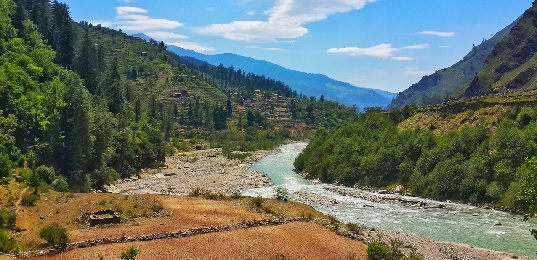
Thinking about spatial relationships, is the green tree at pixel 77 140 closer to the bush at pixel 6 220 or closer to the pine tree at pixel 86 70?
the bush at pixel 6 220

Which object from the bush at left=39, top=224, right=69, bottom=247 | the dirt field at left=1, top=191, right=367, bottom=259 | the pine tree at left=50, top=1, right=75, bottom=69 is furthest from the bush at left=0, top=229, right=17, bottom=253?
the pine tree at left=50, top=1, right=75, bottom=69

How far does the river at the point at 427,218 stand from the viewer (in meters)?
44.0

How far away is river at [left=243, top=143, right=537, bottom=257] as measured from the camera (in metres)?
44.0

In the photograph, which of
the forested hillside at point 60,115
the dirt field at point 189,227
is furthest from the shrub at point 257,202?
the forested hillside at point 60,115

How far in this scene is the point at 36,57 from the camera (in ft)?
284

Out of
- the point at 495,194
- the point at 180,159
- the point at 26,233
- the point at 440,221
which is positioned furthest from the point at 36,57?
the point at 495,194

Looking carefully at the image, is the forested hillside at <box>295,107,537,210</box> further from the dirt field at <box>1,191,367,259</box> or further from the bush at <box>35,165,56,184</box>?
the bush at <box>35,165,56,184</box>

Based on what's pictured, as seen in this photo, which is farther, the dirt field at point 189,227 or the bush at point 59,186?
the bush at point 59,186

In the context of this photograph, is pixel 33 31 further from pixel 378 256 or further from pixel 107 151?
pixel 378 256

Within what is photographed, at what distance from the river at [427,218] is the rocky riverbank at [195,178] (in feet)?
24.8

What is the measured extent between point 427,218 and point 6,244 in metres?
44.7

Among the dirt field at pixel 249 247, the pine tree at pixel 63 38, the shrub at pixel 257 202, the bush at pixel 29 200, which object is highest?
the pine tree at pixel 63 38

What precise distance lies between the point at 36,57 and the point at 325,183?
62528 mm

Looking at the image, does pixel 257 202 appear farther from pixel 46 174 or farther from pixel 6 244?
pixel 46 174
